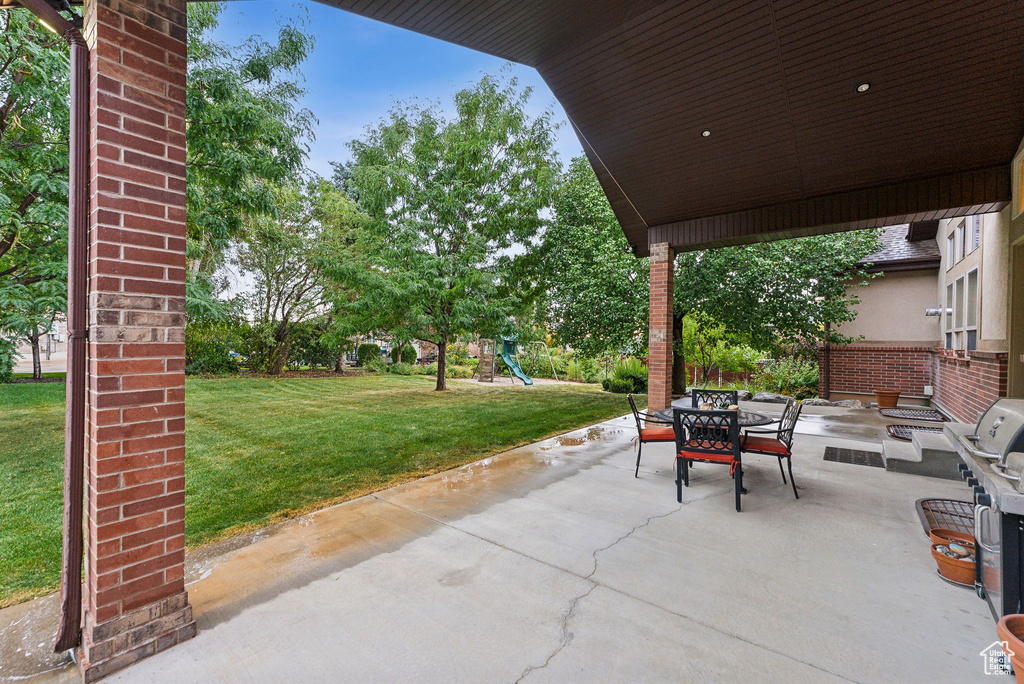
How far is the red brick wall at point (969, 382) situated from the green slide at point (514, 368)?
30.5 feet

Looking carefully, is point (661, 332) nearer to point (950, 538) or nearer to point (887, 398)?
point (950, 538)

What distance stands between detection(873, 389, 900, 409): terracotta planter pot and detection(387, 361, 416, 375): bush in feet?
43.5

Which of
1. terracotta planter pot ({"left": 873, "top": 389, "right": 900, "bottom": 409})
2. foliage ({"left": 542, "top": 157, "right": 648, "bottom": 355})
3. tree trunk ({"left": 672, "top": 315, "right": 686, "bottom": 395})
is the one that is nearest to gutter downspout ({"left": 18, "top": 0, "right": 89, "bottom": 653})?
foliage ({"left": 542, "top": 157, "right": 648, "bottom": 355})

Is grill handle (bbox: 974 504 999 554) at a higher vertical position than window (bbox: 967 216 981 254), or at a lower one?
lower

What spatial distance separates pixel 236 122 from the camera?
5875 millimetres

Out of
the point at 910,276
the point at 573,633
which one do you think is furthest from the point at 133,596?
the point at 910,276

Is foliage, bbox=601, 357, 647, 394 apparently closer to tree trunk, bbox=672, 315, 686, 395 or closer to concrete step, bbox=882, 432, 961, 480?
tree trunk, bbox=672, 315, 686, 395

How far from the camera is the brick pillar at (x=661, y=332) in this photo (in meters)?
6.68

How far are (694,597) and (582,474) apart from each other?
2.28m

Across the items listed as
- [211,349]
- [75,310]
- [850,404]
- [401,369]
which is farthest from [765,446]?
[211,349]

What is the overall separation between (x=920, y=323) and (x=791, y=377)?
268cm

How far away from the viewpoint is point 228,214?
6316mm

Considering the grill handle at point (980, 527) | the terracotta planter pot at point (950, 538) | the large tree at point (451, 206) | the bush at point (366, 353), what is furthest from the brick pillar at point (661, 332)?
the bush at point (366, 353)

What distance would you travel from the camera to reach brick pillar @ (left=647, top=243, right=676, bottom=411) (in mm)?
6676
